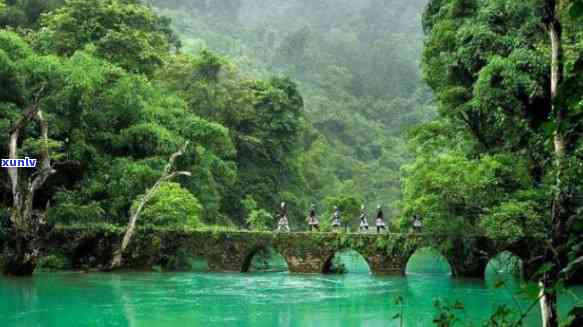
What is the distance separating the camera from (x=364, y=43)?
67438 mm

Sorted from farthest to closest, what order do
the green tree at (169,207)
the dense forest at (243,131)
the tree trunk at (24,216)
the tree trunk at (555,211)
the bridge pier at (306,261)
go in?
the green tree at (169,207)
the bridge pier at (306,261)
the tree trunk at (24,216)
the dense forest at (243,131)
the tree trunk at (555,211)

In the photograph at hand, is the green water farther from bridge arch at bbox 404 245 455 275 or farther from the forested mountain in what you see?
the forested mountain

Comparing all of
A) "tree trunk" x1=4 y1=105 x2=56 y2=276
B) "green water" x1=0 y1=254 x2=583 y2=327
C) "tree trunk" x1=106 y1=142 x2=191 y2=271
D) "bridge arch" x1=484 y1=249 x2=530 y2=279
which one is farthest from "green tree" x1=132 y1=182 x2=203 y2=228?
"bridge arch" x1=484 y1=249 x2=530 y2=279

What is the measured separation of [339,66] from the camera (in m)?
62.1

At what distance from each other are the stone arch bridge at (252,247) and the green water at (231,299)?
831mm

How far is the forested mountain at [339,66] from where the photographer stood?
153ft

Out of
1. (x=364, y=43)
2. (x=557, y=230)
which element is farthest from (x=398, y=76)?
(x=557, y=230)

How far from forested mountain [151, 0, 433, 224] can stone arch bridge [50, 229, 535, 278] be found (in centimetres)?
1236

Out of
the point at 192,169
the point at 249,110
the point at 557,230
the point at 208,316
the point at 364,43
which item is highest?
the point at 364,43

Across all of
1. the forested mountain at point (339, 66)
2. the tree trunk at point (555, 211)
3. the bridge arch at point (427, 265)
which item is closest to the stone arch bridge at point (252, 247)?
the bridge arch at point (427, 265)

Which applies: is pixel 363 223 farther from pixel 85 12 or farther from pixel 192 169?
pixel 85 12

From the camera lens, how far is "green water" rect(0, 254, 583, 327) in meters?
12.8

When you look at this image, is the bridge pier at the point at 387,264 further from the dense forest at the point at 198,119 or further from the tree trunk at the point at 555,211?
the tree trunk at the point at 555,211

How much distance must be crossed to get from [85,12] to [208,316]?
17758mm
